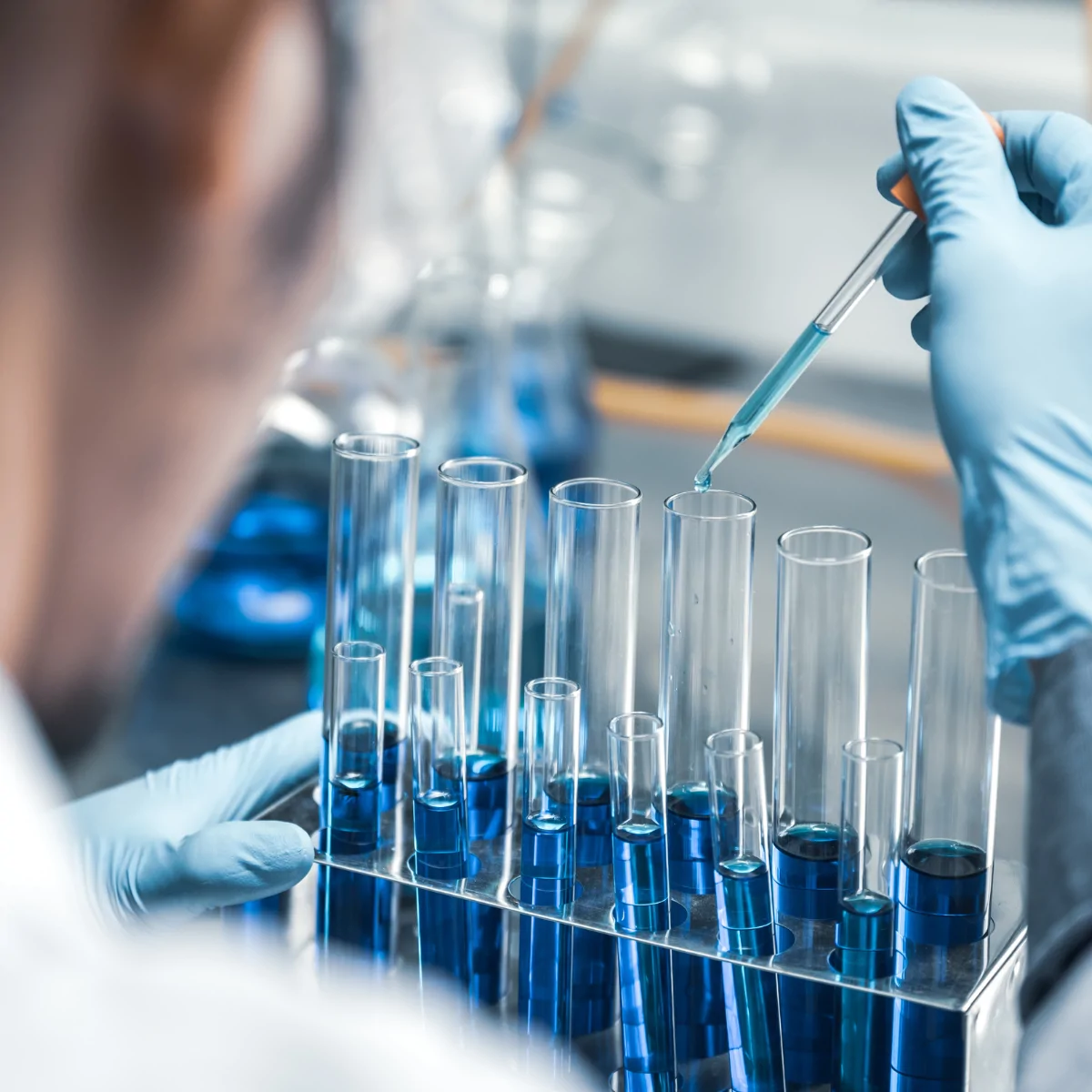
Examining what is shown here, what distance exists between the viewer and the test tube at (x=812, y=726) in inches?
29.9

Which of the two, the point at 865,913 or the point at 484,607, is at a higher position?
the point at 484,607

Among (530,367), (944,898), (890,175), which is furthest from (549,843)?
(530,367)

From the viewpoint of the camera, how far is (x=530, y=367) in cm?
185

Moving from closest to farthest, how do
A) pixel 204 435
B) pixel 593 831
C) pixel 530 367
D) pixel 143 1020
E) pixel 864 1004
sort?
pixel 143 1020 < pixel 864 1004 < pixel 593 831 < pixel 204 435 < pixel 530 367

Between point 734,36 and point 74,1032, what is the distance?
3.28m

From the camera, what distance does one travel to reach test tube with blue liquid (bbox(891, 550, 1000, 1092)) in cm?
76

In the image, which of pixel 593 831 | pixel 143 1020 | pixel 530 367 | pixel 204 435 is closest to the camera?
pixel 143 1020

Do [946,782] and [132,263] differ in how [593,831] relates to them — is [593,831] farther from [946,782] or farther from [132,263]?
[132,263]

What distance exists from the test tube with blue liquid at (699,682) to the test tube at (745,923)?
26mm

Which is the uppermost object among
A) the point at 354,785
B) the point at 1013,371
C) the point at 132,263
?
the point at 132,263

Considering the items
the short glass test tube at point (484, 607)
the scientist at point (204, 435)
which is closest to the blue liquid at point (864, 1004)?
the scientist at point (204, 435)

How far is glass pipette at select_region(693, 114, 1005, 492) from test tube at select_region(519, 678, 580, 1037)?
0.52ft

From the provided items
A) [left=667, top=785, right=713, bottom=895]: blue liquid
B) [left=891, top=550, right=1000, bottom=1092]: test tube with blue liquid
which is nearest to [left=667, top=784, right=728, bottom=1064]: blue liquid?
[left=667, top=785, right=713, bottom=895]: blue liquid

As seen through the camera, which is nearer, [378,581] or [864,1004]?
[864,1004]
